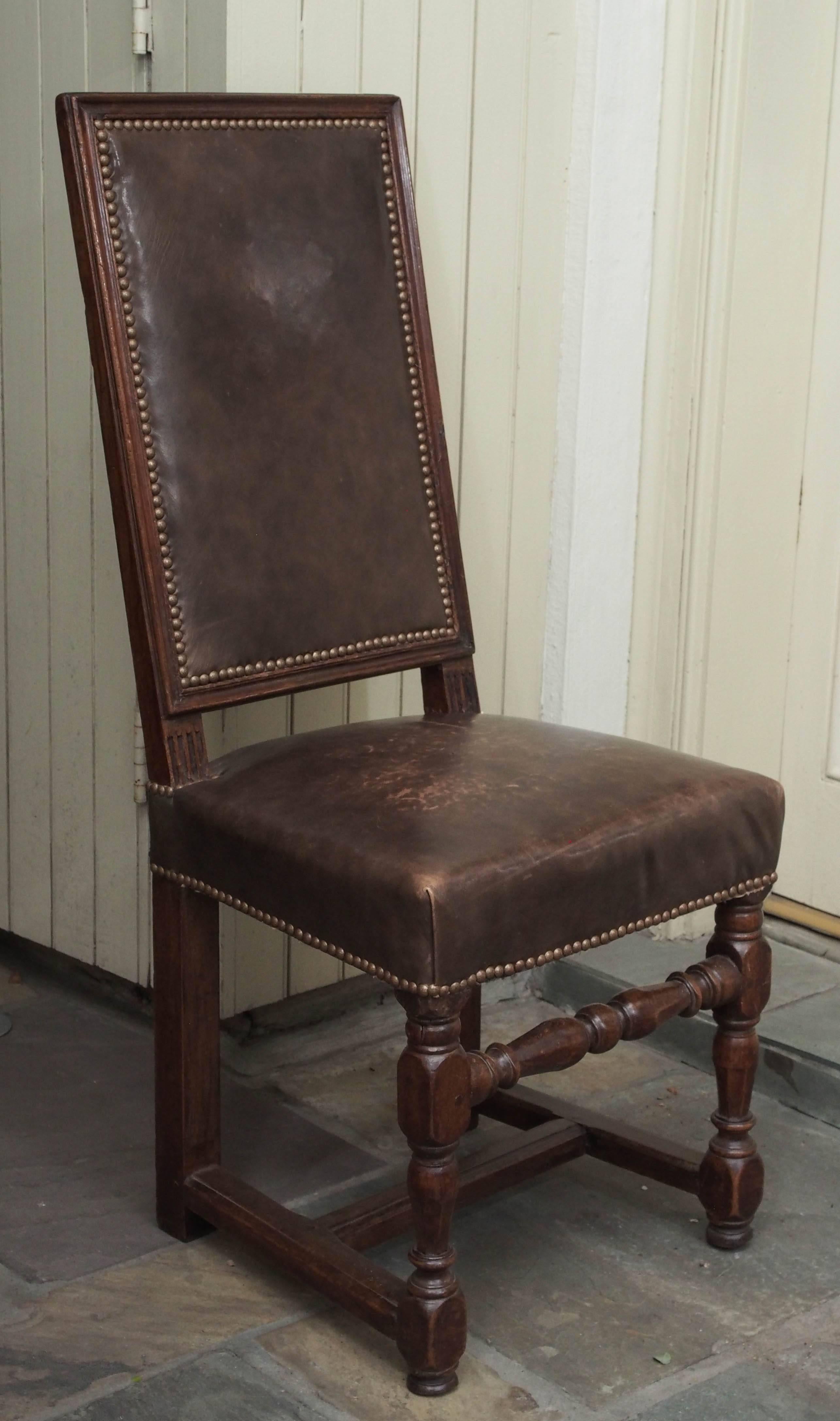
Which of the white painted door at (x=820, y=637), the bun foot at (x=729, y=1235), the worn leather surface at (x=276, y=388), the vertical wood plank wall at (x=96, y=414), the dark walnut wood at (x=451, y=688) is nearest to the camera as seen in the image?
the worn leather surface at (x=276, y=388)

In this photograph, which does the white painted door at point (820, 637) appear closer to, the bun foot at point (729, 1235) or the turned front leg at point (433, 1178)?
the bun foot at point (729, 1235)

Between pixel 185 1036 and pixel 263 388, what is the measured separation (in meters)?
0.69

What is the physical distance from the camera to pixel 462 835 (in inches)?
57.4

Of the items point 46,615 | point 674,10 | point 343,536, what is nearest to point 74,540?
point 46,615

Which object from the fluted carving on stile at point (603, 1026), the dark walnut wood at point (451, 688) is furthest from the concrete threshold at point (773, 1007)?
the dark walnut wood at point (451, 688)

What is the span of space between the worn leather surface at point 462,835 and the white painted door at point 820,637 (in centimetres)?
76

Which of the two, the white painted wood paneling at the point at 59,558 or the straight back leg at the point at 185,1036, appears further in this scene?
the white painted wood paneling at the point at 59,558

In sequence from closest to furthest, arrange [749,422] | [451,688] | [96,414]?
[451,688], [96,414], [749,422]

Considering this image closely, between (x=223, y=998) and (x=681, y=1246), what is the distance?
2.28ft

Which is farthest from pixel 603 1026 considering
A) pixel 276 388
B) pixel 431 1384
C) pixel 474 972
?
pixel 276 388

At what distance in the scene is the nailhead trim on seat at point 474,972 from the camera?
143 cm

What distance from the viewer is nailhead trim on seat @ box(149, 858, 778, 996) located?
1430 millimetres

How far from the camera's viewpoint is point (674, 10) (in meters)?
2.20

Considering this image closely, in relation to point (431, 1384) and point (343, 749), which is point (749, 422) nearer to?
point (343, 749)
